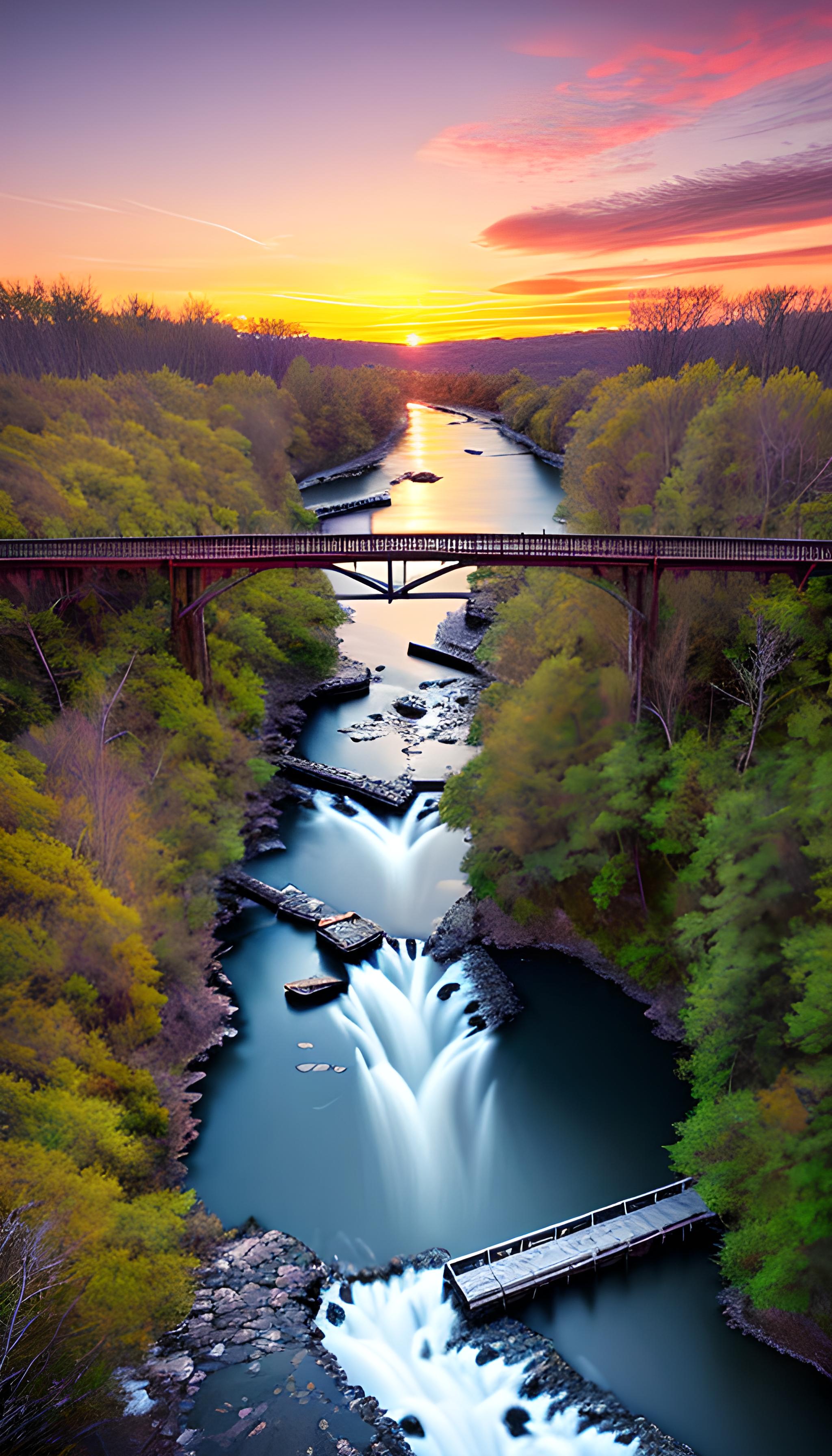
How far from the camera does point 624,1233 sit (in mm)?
23859

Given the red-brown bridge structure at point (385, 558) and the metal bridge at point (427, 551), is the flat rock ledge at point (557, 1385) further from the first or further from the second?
the metal bridge at point (427, 551)

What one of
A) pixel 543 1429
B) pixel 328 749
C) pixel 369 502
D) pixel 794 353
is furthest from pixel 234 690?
pixel 369 502

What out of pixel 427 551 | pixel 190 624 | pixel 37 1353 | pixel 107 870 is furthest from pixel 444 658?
pixel 37 1353

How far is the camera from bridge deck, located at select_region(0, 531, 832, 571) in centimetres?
3478

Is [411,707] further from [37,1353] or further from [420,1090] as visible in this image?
[37,1353]

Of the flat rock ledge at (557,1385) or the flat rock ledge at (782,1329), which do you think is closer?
the flat rock ledge at (557,1385)

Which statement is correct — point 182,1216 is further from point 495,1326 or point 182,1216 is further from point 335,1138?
point 495,1326

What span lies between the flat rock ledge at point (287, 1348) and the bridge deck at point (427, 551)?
22.5m

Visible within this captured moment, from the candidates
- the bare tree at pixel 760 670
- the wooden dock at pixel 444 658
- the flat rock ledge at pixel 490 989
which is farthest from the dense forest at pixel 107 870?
the bare tree at pixel 760 670

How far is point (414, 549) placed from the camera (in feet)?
→ 121

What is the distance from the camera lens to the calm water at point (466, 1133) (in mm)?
21438

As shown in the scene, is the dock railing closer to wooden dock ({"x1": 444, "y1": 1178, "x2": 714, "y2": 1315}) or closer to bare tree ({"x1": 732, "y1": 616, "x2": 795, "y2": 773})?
wooden dock ({"x1": 444, "y1": 1178, "x2": 714, "y2": 1315})

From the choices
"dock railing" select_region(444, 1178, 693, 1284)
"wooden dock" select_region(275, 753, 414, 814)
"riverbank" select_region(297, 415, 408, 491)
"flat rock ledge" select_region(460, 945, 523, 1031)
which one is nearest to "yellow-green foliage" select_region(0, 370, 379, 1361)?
"wooden dock" select_region(275, 753, 414, 814)

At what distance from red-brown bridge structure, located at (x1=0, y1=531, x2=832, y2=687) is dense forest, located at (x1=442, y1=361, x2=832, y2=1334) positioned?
0.94m
